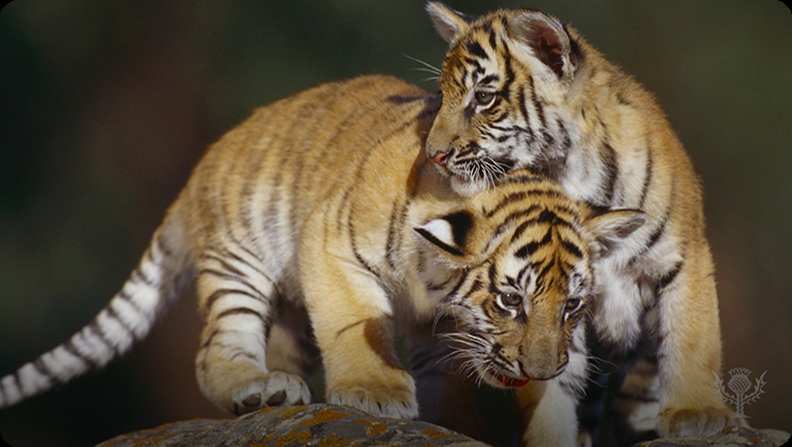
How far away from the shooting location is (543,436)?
6.34ft

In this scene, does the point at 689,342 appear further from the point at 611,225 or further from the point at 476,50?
the point at 476,50

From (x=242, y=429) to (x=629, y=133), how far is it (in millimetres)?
1218

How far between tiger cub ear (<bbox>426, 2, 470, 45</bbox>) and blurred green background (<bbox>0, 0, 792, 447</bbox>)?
0.07 meters

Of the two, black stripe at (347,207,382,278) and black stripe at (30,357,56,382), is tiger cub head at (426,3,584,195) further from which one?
black stripe at (30,357,56,382)

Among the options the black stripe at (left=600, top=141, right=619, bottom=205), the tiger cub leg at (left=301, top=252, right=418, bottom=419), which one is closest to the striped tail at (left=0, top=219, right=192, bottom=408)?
the tiger cub leg at (left=301, top=252, right=418, bottom=419)

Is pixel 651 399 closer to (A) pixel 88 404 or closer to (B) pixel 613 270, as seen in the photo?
(B) pixel 613 270

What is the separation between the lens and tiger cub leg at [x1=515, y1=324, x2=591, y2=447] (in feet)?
6.36

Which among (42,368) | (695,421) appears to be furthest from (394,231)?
(42,368)

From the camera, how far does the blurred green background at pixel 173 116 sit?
6.59ft

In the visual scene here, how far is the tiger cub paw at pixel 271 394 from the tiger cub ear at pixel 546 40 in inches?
41.4

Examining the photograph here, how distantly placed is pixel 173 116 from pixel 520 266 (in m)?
1.29

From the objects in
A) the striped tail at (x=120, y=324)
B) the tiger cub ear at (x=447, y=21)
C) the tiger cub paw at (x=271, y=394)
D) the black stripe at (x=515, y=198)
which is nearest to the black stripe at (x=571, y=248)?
the black stripe at (x=515, y=198)

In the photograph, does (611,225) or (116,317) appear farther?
(116,317)

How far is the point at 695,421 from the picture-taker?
6.00 feet
